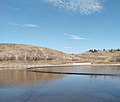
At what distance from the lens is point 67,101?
18.3 m

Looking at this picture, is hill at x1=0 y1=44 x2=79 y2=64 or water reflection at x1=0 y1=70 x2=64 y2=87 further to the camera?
hill at x1=0 y1=44 x2=79 y2=64

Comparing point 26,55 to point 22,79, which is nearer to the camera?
point 22,79

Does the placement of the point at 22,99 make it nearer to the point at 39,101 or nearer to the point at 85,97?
the point at 39,101

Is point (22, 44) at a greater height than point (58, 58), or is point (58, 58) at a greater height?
point (22, 44)

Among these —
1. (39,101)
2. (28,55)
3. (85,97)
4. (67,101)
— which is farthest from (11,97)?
(28,55)

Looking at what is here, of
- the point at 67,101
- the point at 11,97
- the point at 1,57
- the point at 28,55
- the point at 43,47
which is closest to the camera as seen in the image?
the point at 67,101

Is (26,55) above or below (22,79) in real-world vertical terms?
above

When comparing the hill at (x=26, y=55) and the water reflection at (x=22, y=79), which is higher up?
the hill at (x=26, y=55)

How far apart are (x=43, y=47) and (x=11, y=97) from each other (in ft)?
392

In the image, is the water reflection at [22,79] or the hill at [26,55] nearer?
the water reflection at [22,79]

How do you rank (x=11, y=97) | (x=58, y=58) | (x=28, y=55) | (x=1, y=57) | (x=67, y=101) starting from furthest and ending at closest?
(x=58, y=58) → (x=28, y=55) → (x=1, y=57) → (x=11, y=97) → (x=67, y=101)

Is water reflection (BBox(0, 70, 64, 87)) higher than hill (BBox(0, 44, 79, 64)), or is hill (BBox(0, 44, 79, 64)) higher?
hill (BBox(0, 44, 79, 64))

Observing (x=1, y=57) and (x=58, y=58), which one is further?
(x=58, y=58)

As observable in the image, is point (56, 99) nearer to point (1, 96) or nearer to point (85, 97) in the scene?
point (85, 97)
